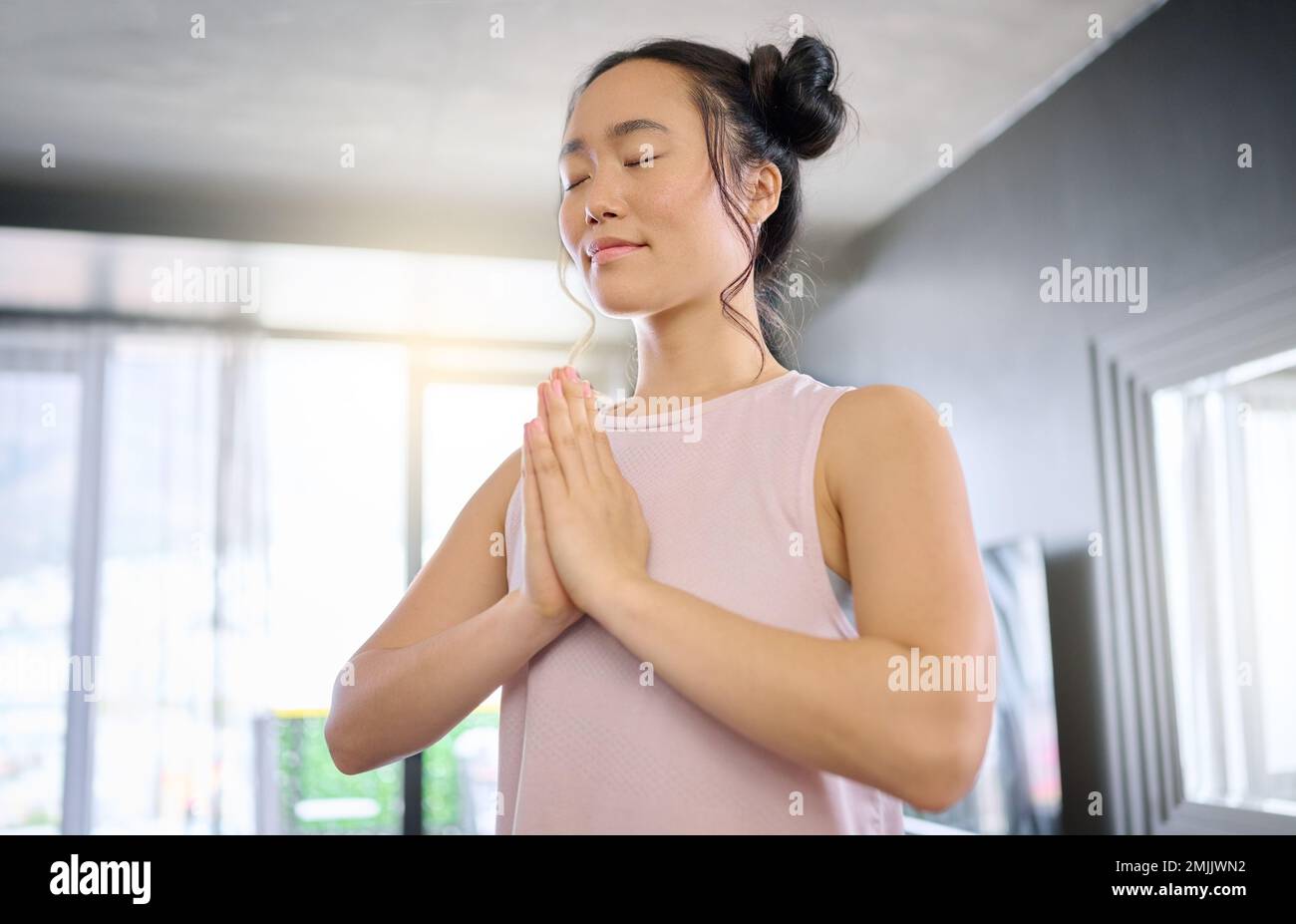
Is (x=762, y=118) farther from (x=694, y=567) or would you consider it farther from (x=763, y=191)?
(x=694, y=567)

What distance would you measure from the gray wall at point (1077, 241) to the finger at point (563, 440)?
72.3 inches

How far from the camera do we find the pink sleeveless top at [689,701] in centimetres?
69

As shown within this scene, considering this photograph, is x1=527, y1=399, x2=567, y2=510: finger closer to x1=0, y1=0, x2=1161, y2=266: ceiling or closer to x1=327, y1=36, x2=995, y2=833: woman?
x1=327, y1=36, x2=995, y2=833: woman

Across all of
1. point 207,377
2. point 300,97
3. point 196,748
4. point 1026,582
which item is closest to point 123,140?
point 300,97

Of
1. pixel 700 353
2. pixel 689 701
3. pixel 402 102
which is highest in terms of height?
pixel 402 102

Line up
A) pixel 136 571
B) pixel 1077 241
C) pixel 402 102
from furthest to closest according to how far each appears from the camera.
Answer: pixel 136 571, pixel 402 102, pixel 1077 241

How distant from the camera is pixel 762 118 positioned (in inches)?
35.7

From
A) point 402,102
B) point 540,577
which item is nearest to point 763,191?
point 540,577

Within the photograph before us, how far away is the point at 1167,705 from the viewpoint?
7.70 feet

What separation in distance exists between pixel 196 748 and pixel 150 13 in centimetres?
253

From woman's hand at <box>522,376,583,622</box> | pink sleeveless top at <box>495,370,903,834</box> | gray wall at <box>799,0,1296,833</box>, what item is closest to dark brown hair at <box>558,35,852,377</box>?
pink sleeveless top at <box>495,370,903,834</box>

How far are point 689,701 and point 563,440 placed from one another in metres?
0.19

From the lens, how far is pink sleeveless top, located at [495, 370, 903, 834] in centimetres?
69

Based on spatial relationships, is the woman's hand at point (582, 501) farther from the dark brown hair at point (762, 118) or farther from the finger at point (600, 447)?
the dark brown hair at point (762, 118)
